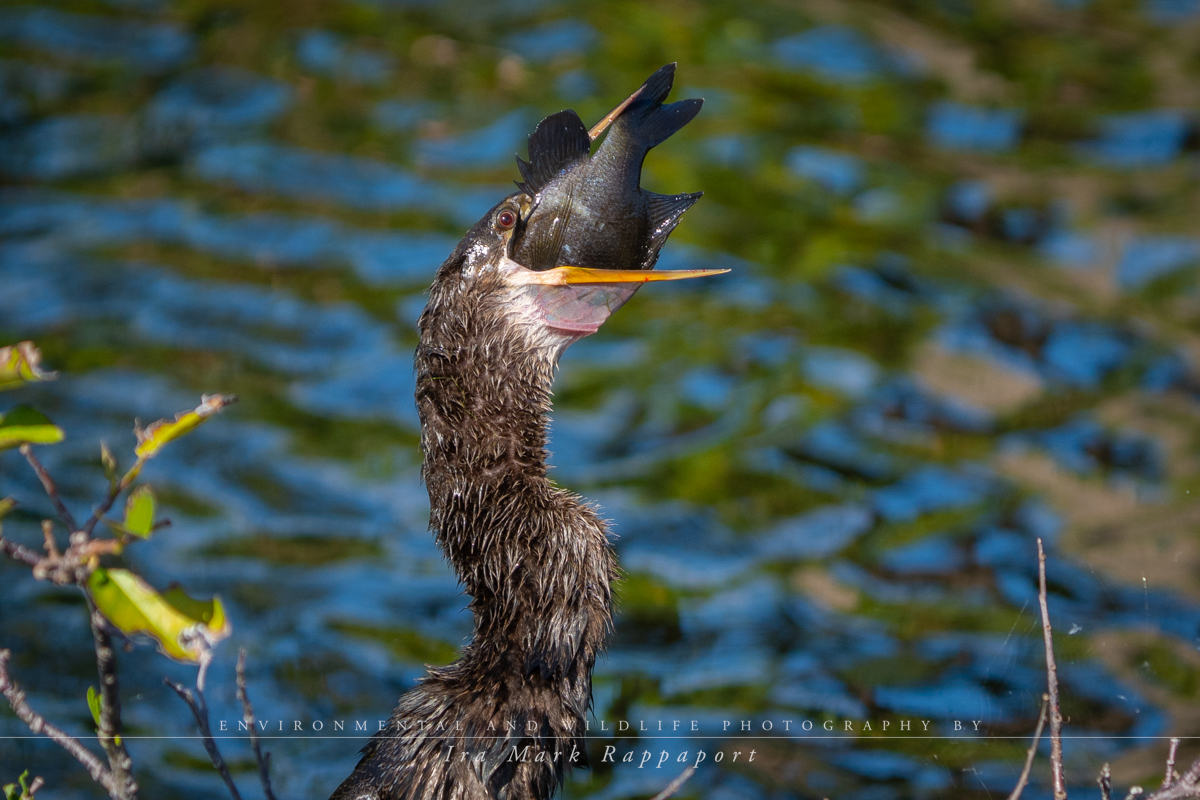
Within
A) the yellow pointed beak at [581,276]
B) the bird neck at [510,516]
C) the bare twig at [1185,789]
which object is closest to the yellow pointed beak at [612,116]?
the yellow pointed beak at [581,276]

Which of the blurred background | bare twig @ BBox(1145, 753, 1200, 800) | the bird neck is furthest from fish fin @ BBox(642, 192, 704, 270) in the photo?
the blurred background

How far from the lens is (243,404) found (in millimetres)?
7027

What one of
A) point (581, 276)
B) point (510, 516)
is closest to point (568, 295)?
point (581, 276)

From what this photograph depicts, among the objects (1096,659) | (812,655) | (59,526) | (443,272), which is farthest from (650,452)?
(443,272)

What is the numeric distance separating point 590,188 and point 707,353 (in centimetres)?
426

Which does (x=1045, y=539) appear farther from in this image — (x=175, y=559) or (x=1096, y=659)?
(x=175, y=559)

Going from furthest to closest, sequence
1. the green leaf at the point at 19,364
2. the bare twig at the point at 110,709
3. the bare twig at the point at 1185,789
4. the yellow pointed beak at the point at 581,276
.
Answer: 1. the yellow pointed beak at the point at 581,276
2. the bare twig at the point at 1185,789
3. the bare twig at the point at 110,709
4. the green leaf at the point at 19,364

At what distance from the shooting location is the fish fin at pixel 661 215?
10.7 feet

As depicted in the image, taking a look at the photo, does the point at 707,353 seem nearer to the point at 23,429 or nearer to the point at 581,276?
the point at 581,276

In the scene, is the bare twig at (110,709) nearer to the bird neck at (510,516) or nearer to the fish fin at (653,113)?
the bird neck at (510,516)

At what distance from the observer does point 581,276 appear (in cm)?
317

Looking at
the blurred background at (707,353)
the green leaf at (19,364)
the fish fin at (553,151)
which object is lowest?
the blurred background at (707,353)

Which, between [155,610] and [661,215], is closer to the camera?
[155,610]

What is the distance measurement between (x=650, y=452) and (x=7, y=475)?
3389 millimetres
